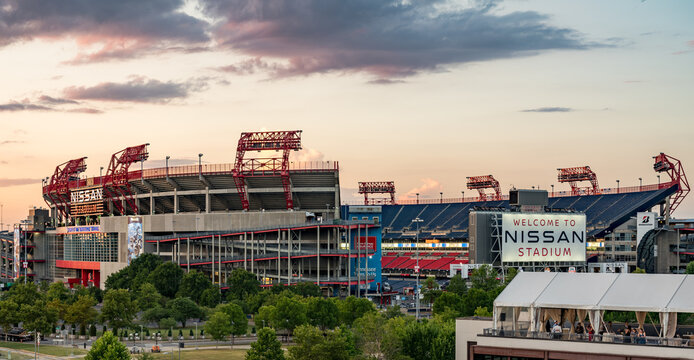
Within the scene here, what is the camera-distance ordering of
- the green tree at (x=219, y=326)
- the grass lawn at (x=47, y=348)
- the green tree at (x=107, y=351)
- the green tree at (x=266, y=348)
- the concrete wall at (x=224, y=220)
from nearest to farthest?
the green tree at (x=107, y=351) → the green tree at (x=266, y=348) → the grass lawn at (x=47, y=348) → the green tree at (x=219, y=326) → the concrete wall at (x=224, y=220)

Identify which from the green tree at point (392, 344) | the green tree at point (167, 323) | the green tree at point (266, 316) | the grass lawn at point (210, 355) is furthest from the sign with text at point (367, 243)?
the green tree at point (392, 344)

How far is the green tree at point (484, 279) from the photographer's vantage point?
155125 mm

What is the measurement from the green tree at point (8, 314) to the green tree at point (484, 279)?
75.3 meters

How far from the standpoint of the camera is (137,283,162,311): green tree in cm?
13912

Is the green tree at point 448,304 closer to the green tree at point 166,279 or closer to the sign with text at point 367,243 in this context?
the sign with text at point 367,243

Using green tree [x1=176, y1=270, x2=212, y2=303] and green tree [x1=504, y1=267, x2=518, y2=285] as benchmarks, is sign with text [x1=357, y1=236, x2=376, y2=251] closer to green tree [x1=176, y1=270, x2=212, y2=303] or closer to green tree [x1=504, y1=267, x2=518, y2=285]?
green tree [x1=504, y1=267, x2=518, y2=285]

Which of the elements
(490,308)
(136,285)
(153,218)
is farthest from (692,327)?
(153,218)

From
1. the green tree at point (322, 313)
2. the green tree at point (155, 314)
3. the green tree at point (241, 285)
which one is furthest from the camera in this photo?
the green tree at point (241, 285)

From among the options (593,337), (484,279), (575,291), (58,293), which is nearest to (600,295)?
(575,291)

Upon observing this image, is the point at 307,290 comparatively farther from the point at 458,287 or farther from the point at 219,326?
the point at 219,326

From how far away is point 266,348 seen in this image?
7769 centimetres

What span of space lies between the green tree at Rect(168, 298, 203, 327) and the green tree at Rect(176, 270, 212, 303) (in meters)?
19.0

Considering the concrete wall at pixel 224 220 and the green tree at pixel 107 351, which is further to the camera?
the concrete wall at pixel 224 220

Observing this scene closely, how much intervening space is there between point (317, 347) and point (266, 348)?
16.8 feet
